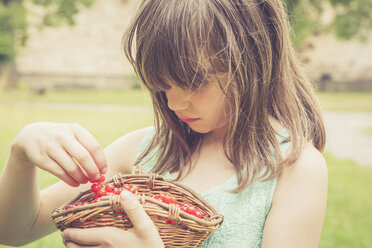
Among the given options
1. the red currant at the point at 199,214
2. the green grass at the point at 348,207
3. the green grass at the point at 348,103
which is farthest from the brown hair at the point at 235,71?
the green grass at the point at 348,103

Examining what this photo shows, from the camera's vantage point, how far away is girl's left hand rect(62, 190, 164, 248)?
0.94 m

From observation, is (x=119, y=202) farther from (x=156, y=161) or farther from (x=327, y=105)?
(x=327, y=105)

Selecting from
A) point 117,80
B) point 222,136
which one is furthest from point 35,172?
point 117,80

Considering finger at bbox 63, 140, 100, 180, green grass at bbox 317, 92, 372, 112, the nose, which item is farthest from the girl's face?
green grass at bbox 317, 92, 372, 112

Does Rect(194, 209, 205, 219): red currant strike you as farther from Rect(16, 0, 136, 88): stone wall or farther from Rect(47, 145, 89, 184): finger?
Rect(16, 0, 136, 88): stone wall

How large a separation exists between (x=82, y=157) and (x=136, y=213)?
0.67 feet

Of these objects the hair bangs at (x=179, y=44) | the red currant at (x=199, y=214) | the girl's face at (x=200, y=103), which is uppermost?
the hair bangs at (x=179, y=44)

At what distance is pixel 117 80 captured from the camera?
664 inches

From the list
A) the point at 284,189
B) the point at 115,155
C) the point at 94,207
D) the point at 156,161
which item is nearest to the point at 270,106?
the point at 284,189

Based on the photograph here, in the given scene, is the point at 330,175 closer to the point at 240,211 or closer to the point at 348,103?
the point at 240,211

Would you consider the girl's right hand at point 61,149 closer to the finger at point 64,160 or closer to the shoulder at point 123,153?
the finger at point 64,160

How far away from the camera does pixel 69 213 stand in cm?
98

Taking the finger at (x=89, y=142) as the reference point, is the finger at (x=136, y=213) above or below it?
below

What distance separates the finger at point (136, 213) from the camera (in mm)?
928
